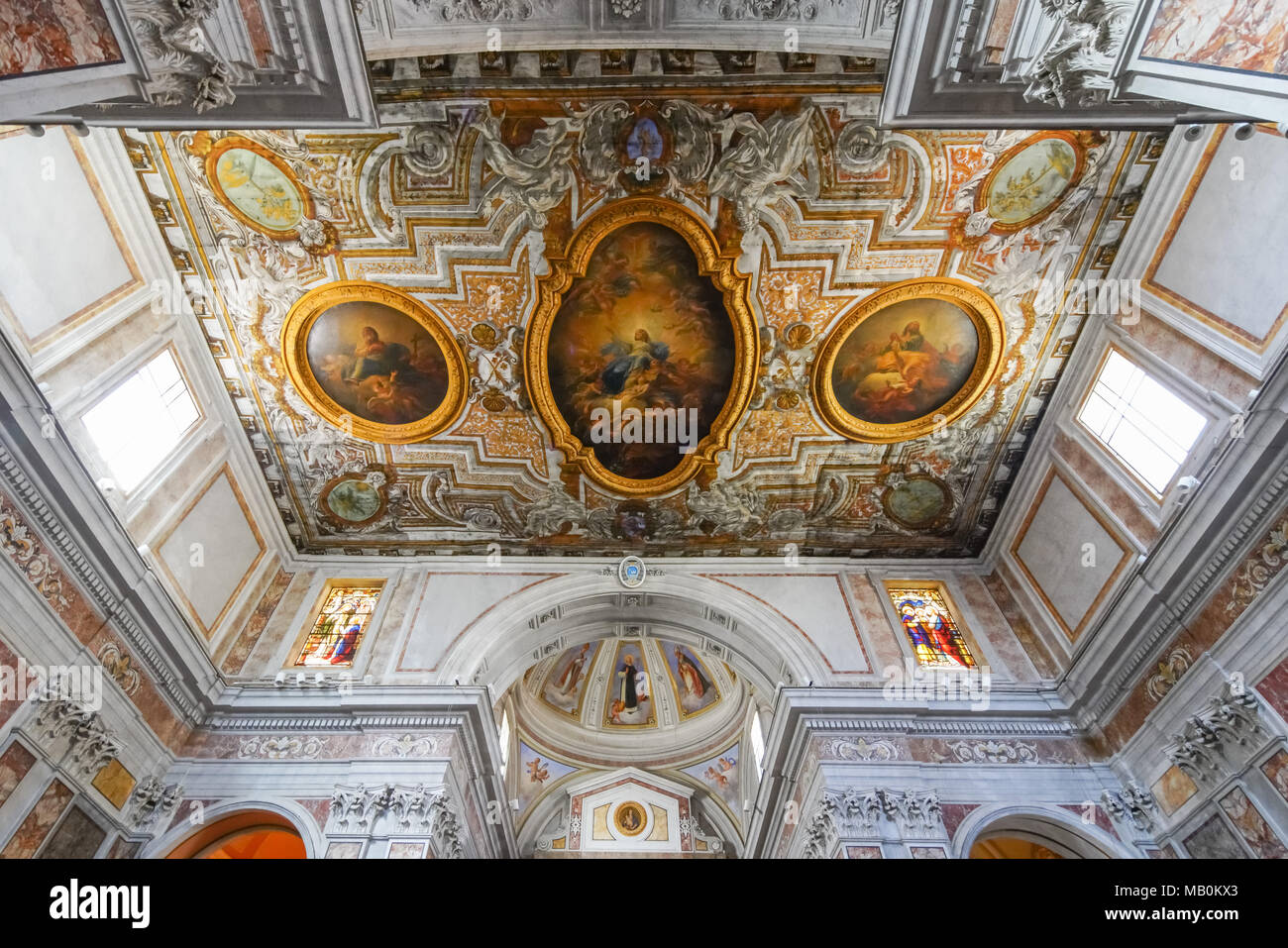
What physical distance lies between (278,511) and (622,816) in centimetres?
1176

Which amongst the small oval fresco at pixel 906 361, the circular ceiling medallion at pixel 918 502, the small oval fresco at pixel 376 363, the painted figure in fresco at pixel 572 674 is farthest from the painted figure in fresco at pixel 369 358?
the painted figure in fresco at pixel 572 674

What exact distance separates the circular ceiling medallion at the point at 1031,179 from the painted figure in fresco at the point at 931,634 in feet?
22.9

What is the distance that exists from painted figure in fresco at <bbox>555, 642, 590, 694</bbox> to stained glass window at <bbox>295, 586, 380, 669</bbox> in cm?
762

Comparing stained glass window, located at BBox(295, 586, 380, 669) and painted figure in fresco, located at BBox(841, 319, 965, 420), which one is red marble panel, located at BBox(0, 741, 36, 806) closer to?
stained glass window, located at BBox(295, 586, 380, 669)

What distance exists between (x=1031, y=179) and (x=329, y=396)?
1157 centimetres

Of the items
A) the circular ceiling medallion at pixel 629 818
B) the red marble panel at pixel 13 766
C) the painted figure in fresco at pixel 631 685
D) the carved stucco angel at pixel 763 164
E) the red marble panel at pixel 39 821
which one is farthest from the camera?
the painted figure in fresco at pixel 631 685

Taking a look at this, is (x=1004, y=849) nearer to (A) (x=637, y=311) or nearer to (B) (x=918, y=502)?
(B) (x=918, y=502)

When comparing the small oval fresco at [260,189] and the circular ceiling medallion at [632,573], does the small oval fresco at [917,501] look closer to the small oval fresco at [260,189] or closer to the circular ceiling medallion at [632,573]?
the circular ceiling medallion at [632,573]

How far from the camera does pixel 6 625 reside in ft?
23.8

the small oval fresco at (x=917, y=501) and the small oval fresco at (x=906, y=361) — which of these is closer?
the small oval fresco at (x=906, y=361)

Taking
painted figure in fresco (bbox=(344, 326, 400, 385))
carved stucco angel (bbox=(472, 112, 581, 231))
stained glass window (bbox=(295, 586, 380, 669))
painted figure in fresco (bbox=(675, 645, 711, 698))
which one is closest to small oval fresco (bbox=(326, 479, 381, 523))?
stained glass window (bbox=(295, 586, 380, 669))

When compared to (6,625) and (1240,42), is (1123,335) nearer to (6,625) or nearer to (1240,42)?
(1240,42)

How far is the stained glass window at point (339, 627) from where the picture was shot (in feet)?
38.2

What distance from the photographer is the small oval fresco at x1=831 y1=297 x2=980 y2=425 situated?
1089 cm
